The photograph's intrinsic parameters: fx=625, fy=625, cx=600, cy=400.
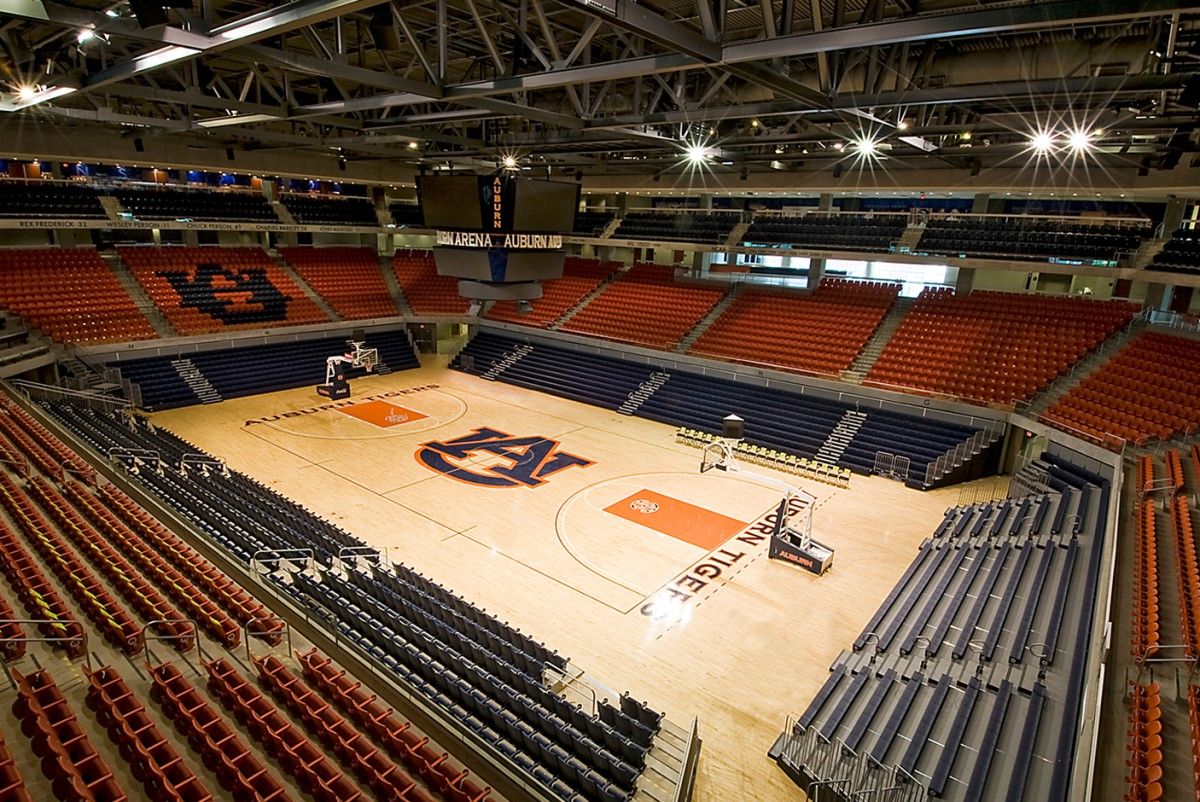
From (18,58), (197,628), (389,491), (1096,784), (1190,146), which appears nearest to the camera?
(1096,784)

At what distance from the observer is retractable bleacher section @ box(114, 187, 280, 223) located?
2477 cm

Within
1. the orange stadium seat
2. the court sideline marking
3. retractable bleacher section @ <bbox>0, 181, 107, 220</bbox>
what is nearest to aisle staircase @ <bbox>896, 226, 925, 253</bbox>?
the court sideline marking

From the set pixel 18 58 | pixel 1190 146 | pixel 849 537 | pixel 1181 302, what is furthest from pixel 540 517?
pixel 1181 302

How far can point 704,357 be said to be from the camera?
22.8 m

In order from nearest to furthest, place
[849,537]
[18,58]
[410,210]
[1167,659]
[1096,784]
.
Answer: [1096,784]
[1167,659]
[18,58]
[849,537]
[410,210]

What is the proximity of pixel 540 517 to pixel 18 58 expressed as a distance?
11.4m

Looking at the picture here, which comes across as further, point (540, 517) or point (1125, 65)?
point (540, 517)

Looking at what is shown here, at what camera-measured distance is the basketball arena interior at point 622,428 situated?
6434 mm

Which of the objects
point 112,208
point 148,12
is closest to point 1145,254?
point 148,12

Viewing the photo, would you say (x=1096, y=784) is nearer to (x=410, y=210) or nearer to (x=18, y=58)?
(x=18, y=58)

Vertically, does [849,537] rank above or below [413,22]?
below

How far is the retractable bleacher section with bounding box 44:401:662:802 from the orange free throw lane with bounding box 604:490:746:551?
16.2 ft

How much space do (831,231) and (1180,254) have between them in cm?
1016

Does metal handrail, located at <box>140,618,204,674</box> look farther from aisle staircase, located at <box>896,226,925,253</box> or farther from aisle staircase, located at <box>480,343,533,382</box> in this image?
aisle staircase, located at <box>896,226,925,253</box>
